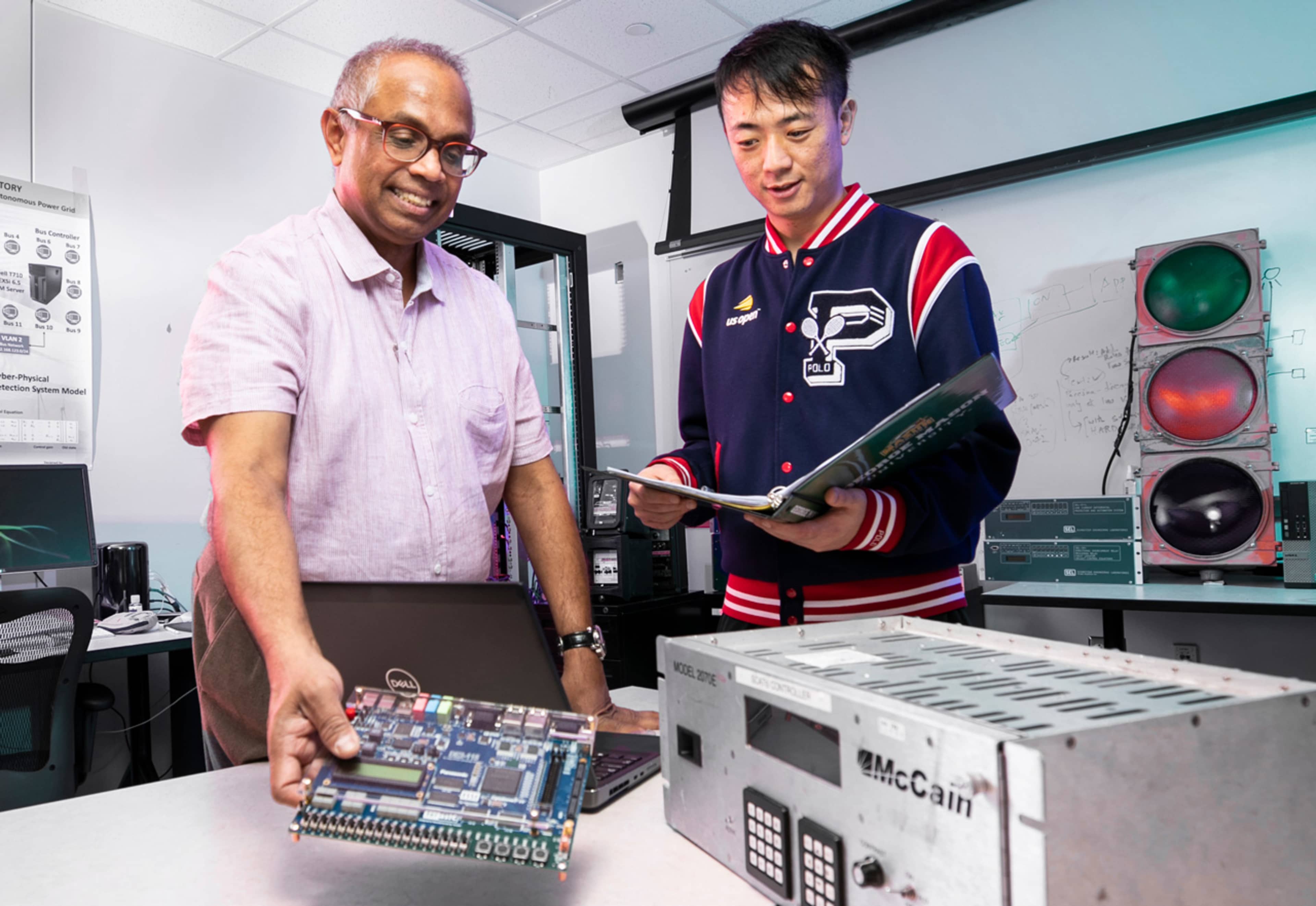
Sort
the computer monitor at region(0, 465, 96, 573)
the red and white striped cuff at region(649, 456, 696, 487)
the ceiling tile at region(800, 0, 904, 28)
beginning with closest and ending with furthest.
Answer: the red and white striped cuff at region(649, 456, 696, 487), the computer monitor at region(0, 465, 96, 573), the ceiling tile at region(800, 0, 904, 28)

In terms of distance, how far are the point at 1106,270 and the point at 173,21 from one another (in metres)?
3.51

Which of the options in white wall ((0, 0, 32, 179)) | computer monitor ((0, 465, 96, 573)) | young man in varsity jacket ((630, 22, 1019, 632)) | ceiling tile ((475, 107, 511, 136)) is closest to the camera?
young man in varsity jacket ((630, 22, 1019, 632))

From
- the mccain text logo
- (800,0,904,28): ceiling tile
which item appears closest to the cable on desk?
the mccain text logo

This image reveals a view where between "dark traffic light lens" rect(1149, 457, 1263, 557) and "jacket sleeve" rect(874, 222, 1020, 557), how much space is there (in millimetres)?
1926

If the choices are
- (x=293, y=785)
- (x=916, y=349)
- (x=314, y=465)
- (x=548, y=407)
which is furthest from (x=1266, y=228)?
(x=293, y=785)

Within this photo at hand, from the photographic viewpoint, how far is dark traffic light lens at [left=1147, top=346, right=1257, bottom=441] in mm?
2547

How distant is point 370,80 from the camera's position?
1.06 m

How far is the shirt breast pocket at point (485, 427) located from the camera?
112 cm

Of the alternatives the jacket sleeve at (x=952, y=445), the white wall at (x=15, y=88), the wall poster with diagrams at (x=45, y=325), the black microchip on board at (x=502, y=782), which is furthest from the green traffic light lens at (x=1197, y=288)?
the white wall at (x=15, y=88)

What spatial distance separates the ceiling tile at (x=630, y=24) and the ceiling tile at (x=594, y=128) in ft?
1.67

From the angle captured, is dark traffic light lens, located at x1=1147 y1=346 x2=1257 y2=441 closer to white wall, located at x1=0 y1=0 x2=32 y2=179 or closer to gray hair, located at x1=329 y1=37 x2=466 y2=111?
gray hair, located at x1=329 y1=37 x2=466 y2=111

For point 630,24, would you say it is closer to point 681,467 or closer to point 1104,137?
point 1104,137

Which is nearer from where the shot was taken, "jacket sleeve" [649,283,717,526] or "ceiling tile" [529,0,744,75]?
"jacket sleeve" [649,283,717,526]

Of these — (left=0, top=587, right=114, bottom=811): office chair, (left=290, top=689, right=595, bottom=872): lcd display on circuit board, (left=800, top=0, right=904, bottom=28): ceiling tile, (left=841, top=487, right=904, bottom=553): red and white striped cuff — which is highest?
(left=800, top=0, right=904, bottom=28): ceiling tile
